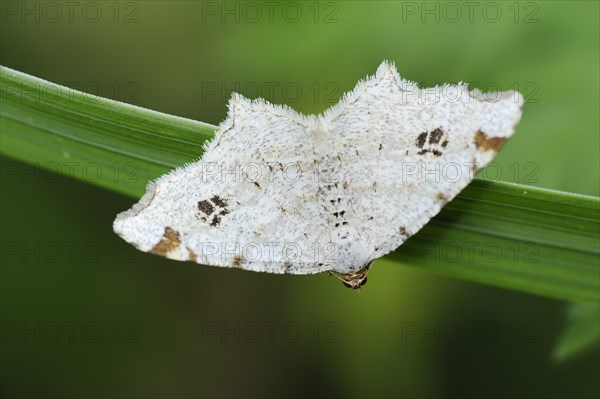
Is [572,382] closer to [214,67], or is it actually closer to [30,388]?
[214,67]

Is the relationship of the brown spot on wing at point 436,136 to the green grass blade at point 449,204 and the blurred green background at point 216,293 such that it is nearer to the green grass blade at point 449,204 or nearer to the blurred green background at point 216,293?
the green grass blade at point 449,204

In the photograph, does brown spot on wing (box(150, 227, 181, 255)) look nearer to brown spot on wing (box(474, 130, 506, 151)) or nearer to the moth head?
the moth head

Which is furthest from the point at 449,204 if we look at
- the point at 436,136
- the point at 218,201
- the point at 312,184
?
the point at 218,201

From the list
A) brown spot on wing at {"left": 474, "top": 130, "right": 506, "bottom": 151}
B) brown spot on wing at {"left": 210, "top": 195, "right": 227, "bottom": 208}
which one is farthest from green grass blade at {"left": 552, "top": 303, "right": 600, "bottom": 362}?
brown spot on wing at {"left": 210, "top": 195, "right": 227, "bottom": 208}

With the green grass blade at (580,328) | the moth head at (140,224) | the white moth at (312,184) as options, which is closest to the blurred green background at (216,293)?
the green grass blade at (580,328)

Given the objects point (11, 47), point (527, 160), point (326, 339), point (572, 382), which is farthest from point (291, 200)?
point (11, 47)
